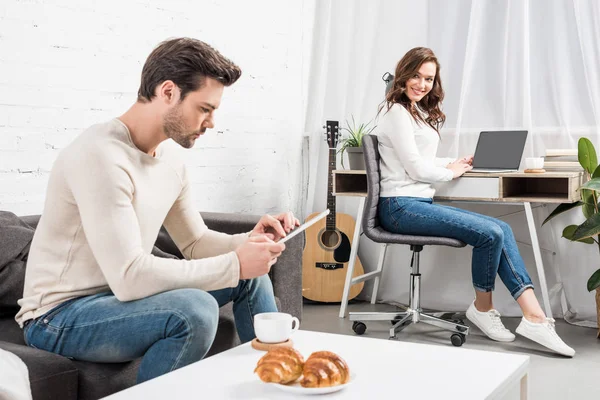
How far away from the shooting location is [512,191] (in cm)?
338

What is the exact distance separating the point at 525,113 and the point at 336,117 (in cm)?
113

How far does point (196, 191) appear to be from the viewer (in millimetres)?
3537

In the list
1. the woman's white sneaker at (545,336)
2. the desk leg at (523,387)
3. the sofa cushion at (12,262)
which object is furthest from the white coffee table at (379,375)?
the woman's white sneaker at (545,336)

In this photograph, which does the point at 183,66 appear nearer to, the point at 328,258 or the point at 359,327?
the point at 359,327

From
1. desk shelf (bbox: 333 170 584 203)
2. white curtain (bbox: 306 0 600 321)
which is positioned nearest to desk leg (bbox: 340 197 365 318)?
desk shelf (bbox: 333 170 584 203)

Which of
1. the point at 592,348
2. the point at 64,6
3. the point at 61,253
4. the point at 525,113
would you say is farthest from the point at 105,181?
the point at 525,113

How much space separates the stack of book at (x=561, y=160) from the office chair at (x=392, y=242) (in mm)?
633

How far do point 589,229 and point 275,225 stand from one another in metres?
1.71

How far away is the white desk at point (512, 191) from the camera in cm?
317

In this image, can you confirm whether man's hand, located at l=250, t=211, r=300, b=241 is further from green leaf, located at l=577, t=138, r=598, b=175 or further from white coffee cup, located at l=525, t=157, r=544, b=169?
green leaf, located at l=577, t=138, r=598, b=175

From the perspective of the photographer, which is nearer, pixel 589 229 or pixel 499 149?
pixel 589 229

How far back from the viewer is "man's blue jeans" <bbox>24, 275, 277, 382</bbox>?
1.61m

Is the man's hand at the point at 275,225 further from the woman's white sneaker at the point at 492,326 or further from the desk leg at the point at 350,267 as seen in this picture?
the desk leg at the point at 350,267

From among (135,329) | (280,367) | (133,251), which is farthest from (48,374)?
(280,367)
